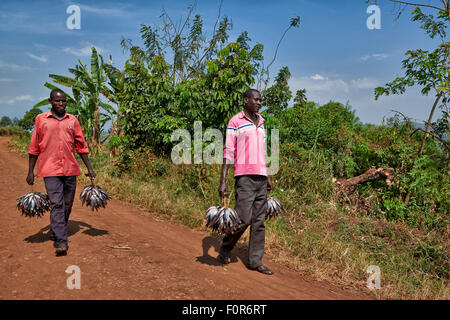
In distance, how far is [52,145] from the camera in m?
3.92

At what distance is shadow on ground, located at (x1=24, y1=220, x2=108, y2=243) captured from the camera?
4.32m

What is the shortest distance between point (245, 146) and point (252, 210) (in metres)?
0.78

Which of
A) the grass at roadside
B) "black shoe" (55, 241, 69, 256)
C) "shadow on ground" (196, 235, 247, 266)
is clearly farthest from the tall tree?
"black shoe" (55, 241, 69, 256)

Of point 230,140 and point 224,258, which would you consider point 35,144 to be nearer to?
point 230,140

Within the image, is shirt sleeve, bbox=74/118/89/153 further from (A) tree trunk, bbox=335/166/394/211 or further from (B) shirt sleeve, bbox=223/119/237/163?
(A) tree trunk, bbox=335/166/394/211

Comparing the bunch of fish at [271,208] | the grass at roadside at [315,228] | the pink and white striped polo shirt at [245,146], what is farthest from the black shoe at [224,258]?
the pink and white striped polo shirt at [245,146]

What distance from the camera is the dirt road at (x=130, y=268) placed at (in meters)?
3.02

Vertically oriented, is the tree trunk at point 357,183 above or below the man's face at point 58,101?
below

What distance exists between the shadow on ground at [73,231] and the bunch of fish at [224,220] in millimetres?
2130

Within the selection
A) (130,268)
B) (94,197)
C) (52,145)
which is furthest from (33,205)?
(130,268)

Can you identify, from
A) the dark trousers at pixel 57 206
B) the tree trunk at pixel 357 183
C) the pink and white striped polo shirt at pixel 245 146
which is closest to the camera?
the pink and white striped polo shirt at pixel 245 146

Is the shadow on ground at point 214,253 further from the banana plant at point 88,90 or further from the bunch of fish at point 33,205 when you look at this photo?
the banana plant at point 88,90

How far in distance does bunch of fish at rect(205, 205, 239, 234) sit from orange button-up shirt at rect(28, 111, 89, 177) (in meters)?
1.94
